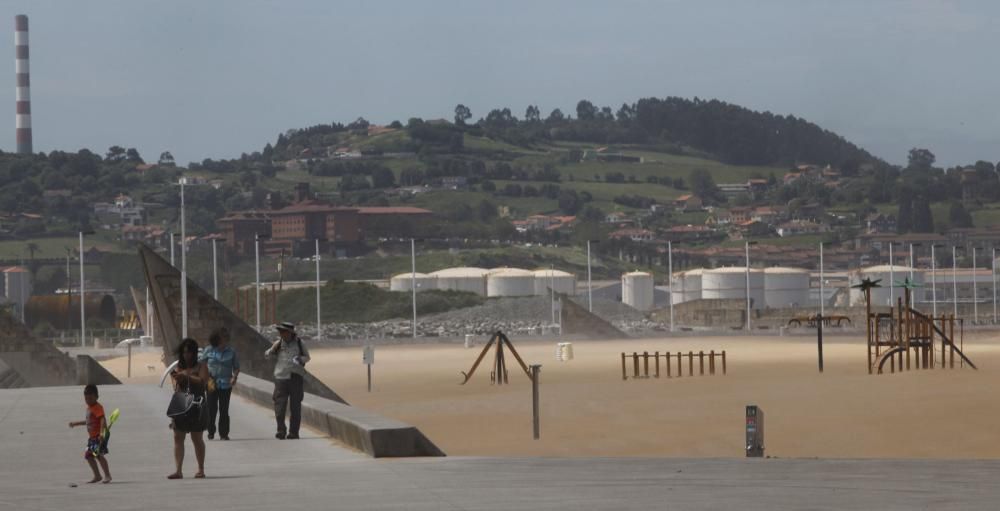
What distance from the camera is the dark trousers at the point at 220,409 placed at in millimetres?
23391

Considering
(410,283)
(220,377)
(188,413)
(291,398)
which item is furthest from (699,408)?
(410,283)

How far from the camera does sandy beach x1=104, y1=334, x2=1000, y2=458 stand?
27281 mm

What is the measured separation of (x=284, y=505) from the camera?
15.0m

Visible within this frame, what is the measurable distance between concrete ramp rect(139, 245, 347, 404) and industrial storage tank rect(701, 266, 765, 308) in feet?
388

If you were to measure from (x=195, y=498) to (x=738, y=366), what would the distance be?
1804 inches

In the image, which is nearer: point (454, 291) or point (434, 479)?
point (434, 479)

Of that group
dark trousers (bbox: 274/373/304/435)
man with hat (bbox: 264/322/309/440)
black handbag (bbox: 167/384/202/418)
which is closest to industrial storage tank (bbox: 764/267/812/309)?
man with hat (bbox: 264/322/309/440)

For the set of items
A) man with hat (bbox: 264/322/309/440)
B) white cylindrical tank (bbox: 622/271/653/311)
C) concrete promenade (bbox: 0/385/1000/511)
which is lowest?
white cylindrical tank (bbox: 622/271/653/311)

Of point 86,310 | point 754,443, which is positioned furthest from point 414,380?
point 86,310

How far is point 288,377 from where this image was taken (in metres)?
23.5

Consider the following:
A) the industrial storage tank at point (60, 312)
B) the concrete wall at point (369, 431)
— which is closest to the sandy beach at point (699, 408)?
the concrete wall at point (369, 431)

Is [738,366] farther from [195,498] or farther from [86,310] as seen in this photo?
[86,310]

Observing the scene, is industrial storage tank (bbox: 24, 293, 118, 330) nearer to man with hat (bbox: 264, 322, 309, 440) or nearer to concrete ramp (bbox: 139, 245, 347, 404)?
concrete ramp (bbox: 139, 245, 347, 404)

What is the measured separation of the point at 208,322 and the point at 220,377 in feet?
59.1
